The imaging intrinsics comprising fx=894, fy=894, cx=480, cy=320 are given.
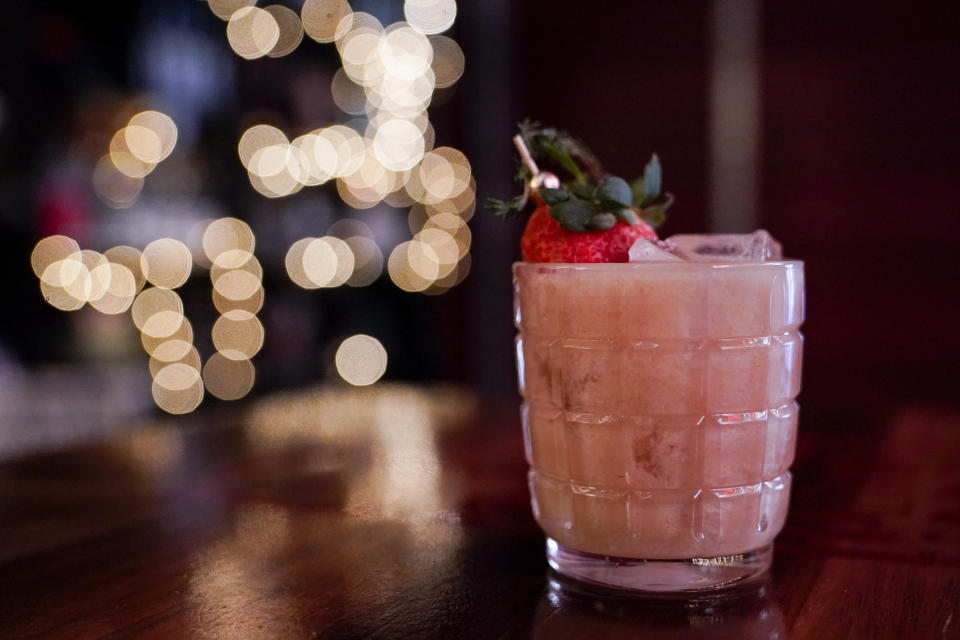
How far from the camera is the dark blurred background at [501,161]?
2.56 metres

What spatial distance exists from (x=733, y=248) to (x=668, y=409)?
0.17 meters

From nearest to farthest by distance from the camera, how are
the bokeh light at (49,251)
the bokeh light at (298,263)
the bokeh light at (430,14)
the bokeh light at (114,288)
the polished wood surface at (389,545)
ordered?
the polished wood surface at (389,545), the bokeh light at (49,251), the bokeh light at (114,288), the bokeh light at (298,263), the bokeh light at (430,14)

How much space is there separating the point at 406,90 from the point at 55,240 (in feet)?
5.37

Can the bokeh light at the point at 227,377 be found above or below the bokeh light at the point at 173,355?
below

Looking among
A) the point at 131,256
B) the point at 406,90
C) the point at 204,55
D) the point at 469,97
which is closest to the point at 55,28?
the point at 204,55

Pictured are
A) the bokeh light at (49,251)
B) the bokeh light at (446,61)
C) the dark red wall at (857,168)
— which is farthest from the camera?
the bokeh light at (446,61)

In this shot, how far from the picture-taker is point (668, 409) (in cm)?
68

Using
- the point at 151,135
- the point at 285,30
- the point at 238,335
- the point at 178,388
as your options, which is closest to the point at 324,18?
the point at 285,30

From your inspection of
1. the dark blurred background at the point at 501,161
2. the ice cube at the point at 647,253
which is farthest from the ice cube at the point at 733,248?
the dark blurred background at the point at 501,161

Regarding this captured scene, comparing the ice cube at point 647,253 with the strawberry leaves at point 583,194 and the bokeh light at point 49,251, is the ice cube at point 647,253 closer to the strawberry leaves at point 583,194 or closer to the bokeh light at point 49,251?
the strawberry leaves at point 583,194

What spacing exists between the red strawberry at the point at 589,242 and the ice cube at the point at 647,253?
0.10 feet

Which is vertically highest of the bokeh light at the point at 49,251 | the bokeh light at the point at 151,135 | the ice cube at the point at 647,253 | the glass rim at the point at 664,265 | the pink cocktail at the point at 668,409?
the bokeh light at the point at 151,135

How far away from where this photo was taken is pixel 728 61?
3.71 meters

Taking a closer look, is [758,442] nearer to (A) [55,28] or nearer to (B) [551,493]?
(B) [551,493]
